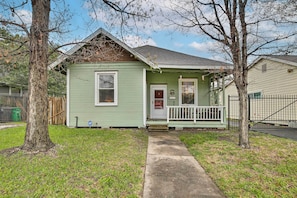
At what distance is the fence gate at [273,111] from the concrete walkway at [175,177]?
6234 millimetres

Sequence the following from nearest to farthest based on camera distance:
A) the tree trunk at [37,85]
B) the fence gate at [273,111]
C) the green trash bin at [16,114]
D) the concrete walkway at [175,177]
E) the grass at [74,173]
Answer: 1. the grass at [74,173]
2. the concrete walkway at [175,177]
3. the tree trunk at [37,85]
4. the fence gate at [273,111]
5. the green trash bin at [16,114]

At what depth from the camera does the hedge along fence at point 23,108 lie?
1018cm

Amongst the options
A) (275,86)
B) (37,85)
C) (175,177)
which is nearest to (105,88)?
(37,85)

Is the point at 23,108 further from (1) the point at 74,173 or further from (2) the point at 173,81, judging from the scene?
(1) the point at 74,173

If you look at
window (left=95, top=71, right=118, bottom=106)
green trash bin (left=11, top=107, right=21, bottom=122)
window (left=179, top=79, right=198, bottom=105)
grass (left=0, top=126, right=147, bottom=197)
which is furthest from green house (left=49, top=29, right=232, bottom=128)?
green trash bin (left=11, top=107, right=21, bottom=122)

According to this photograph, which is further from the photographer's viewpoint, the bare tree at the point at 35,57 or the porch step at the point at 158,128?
the porch step at the point at 158,128

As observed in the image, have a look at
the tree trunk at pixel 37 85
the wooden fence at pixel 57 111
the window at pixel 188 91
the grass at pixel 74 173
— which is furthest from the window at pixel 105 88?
the tree trunk at pixel 37 85

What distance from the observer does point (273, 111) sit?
1303 centimetres

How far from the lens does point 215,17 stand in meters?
6.12

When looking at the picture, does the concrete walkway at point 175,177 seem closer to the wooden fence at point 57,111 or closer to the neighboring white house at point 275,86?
the wooden fence at point 57,111

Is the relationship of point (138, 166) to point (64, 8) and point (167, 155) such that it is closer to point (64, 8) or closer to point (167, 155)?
point (167, 155)

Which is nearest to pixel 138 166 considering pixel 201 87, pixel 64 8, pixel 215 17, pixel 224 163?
pixel 224 163

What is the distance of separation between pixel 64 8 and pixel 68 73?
441cm

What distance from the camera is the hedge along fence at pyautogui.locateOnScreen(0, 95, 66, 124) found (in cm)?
1018
